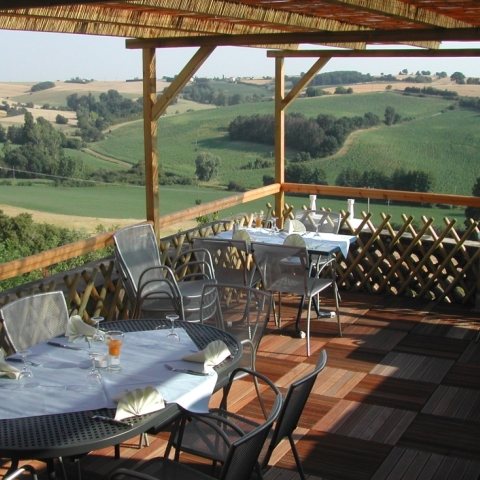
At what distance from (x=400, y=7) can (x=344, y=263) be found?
306 cm

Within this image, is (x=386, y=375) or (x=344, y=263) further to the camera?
(x=344, y=263)

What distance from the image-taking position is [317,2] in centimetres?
389

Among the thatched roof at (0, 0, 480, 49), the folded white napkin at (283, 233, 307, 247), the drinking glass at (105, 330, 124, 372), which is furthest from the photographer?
the folded white napkin at (283, 233, 307, 247)

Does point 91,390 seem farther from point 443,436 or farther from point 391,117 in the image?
point 391,117

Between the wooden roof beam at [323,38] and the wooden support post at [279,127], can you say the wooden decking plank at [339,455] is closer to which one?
the wooden roof beam at [323,38]

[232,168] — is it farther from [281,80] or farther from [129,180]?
[281,80]

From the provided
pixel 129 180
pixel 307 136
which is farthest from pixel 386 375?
pixel 129 180

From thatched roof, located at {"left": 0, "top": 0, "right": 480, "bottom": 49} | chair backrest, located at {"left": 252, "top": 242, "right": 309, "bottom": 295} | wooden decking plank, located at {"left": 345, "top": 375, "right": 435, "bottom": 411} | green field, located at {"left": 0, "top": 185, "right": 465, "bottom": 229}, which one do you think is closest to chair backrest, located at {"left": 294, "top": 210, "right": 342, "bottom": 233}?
chair backrest, located at {"left": 252, "top": 242, "right": 309, "bottom": 295}

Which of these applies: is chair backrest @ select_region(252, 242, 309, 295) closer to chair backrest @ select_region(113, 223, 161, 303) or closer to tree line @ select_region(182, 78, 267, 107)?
A: chair backrest @ select_region(113, 223, 161, 303)

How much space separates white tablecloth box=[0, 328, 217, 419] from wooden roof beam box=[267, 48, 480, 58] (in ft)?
11.7

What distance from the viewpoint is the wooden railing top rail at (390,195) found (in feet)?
20.4

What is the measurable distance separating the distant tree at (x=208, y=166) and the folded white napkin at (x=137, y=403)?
1684 cm

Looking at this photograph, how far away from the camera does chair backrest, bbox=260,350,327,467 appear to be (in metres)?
2.53

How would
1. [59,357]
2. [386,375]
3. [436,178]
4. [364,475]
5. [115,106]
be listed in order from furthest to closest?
[115,106] < [436,178] < [386,375] < [364,475] < [59,357]
